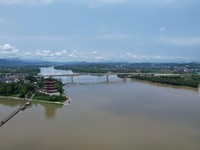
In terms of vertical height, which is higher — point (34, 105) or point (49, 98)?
point (49, 98)

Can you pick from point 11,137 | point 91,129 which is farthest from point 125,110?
point 11,137

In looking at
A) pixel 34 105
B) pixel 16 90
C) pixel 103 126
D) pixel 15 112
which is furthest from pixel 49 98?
pixel 103 126

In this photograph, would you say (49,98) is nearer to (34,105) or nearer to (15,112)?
(34,105)

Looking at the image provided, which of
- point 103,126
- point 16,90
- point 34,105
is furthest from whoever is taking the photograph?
point 16,90

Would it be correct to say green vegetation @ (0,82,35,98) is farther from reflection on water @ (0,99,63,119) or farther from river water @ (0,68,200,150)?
river water @ (0,68,200,150)

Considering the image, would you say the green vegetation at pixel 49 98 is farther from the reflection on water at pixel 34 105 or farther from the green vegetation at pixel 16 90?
the green vegetation at pixel 16 90

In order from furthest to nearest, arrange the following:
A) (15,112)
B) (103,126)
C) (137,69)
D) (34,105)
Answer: (137,69)
(34,105)
(15,112)
(103,126)

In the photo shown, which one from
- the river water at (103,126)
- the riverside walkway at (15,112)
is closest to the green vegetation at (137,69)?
the riverside walkway at (15,112)

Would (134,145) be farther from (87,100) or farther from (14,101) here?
(14,101)
